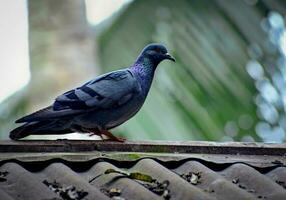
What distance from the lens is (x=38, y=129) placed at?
434cm

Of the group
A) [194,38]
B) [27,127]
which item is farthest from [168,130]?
[27,127]

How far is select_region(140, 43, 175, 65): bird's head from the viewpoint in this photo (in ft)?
16.1

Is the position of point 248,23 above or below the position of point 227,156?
below

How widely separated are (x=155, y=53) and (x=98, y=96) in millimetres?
674

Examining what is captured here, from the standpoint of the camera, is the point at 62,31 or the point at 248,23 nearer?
the point at 62,31

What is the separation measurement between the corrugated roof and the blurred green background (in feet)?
11.2

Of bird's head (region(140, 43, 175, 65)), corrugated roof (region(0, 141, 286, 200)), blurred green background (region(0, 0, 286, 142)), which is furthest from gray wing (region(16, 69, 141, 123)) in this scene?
blurred green background (region(0, 0, 286, 142))

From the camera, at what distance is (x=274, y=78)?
26.9 feet

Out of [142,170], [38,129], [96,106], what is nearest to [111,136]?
[96,106]

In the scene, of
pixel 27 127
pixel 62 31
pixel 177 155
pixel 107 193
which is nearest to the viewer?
pixel 107 193

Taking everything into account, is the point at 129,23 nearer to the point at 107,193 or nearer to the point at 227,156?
the point at 227,156

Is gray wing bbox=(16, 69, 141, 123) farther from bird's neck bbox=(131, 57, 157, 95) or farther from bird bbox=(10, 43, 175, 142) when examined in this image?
bird's neck bbox=(131, 57, 157, 95)

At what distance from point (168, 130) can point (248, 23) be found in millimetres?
1462

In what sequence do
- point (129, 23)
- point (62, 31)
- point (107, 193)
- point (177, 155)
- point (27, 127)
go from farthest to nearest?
point (129, 23) → point (62, 31) → point (27, 127) → point (177, 155) → point (107, 193)
